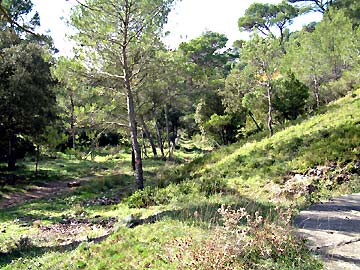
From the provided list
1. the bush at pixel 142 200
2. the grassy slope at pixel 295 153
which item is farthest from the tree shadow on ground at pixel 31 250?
the grassy slope at pixel 295 153

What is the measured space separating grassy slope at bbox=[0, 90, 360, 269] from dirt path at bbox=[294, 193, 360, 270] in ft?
3.66

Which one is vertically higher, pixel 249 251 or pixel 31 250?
pixel 249 251

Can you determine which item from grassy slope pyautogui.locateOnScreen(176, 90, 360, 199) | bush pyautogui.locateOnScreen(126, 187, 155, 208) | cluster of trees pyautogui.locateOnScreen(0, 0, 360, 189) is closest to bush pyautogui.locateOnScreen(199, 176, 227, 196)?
grassy slope pyautogui.locateOnScreen(176, 90, 360, 199)

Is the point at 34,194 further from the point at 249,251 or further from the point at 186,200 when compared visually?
the point at 249,251

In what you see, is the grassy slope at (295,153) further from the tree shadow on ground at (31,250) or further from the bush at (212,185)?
the tree shadow on ground at (31,250)

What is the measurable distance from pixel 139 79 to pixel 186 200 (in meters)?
6.60

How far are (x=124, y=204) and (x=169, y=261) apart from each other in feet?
19.8

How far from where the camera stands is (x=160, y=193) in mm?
9852

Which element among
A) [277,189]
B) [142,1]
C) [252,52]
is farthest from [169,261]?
[252,52]

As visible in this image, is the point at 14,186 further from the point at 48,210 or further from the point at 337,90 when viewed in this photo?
the point at 337,90

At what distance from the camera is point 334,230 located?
4.16 m

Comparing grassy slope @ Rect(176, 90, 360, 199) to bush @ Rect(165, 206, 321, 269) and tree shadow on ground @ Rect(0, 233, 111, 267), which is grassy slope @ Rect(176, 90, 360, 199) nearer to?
tree shadow on ground @ Rect(0, 233, 111, 267)

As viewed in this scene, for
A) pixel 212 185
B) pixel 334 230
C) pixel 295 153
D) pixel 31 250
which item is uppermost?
pixel 295 153

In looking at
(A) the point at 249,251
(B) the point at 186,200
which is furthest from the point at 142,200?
(A) the point at 249,251
